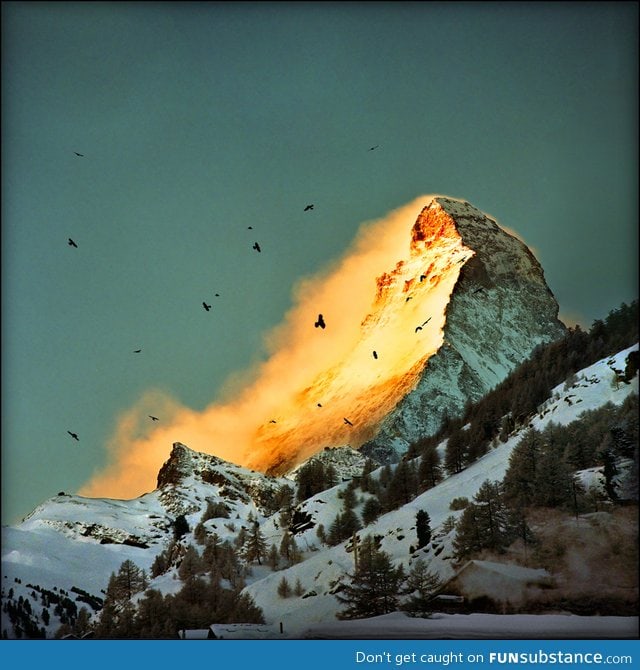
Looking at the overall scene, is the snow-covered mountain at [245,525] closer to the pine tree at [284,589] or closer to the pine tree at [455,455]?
the pine tree at [284,589]

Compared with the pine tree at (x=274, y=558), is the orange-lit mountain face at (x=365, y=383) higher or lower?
higher

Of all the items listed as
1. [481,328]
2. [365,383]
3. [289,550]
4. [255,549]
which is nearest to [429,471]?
[289,550]

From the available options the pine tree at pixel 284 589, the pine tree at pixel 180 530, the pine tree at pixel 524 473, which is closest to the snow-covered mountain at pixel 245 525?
the pine tree at pixel 284 589

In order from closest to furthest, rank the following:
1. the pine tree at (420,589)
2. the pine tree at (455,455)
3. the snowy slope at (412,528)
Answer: the pine tree at (420,589) < the snowy slope at (412,528) < the pine tree at (455,455)

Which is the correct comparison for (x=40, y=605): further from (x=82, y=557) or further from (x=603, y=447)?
(x=603, y=447)

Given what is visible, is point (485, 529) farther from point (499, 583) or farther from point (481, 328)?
point (481, 328)

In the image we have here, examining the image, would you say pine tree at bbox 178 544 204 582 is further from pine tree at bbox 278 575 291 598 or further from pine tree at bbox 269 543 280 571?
pine tree at bbox 278 575 291 598
